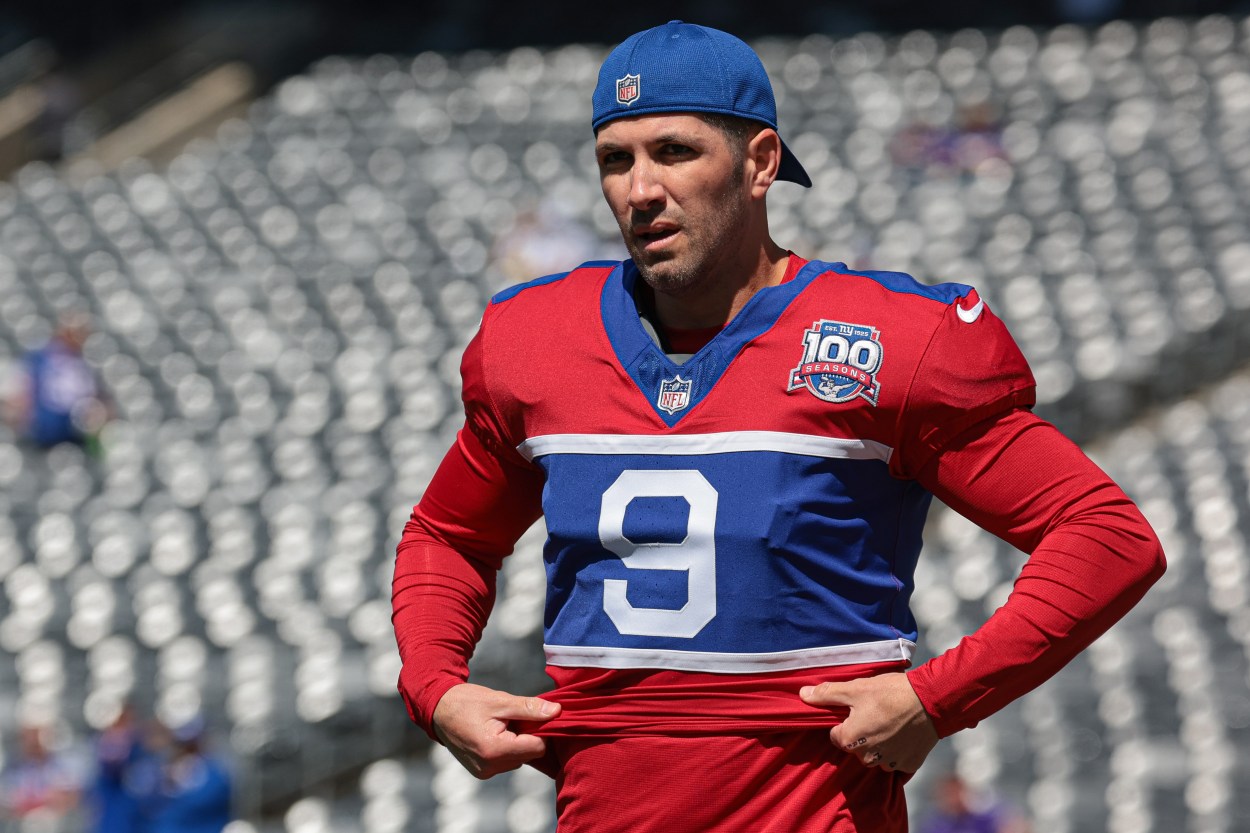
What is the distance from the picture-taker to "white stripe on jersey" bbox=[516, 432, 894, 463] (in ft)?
5.28

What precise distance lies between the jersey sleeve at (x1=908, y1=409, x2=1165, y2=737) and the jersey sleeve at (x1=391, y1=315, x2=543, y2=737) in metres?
0.54

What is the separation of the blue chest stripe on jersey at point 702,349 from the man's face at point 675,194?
6 centimetres

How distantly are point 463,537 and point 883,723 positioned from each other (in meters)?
0.60

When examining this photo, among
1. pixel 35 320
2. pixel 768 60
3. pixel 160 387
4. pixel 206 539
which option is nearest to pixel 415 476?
pixel 206 539

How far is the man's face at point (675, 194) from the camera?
167 cm

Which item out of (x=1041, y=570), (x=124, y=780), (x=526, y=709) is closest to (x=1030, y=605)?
(x=1041, y=570)

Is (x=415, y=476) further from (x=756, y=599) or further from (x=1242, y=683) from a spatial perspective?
(x=756, y=599)

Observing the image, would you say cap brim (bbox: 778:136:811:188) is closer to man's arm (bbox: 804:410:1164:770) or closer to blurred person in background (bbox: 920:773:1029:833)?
man's arm (bbox: 804:410:1164:770)

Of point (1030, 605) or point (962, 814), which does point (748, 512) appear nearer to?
point (1030, 605)

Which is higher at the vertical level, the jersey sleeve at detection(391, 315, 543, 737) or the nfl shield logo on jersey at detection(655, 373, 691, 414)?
the nfl shield logo on jersey at detection(655, 373, 691, 414)

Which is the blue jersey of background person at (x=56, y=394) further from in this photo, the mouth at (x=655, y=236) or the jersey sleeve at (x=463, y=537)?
the mouth at (x=655, y=236)

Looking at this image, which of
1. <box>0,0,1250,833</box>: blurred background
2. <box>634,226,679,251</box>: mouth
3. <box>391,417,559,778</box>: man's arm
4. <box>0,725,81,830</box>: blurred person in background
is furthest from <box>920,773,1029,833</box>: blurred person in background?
<box>634,226,679,251</box>: mouth

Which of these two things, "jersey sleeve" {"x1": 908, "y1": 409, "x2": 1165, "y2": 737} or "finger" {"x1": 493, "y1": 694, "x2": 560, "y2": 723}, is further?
"finger" {"x1": 493, "y1": 694, "x2": 560, "y2": 723}

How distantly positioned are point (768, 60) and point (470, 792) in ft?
33.0
